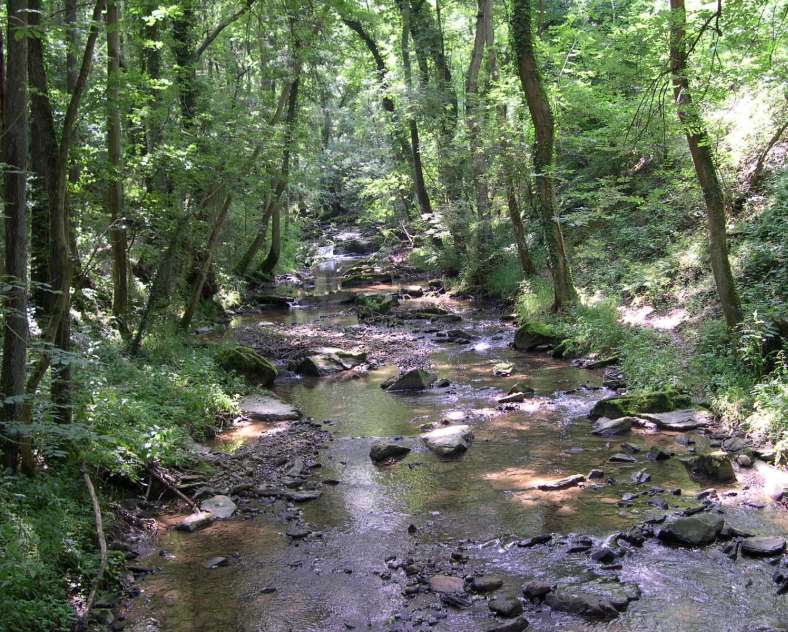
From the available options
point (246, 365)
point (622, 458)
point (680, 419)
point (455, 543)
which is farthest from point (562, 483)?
point (246, 365)

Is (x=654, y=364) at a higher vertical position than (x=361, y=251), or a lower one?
lower

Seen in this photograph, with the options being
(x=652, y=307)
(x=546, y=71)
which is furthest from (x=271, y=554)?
(x=546, y=71)

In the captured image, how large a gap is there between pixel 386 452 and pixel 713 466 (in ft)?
12.8

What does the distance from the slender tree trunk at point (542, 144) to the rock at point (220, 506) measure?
10.6 meters

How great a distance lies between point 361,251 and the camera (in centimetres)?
3803

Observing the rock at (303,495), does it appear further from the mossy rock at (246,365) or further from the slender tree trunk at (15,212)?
the mossy rock at (246,365)

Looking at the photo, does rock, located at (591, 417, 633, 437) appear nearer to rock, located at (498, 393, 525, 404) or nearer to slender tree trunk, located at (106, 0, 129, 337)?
rock, located at (498, 393, 525, 404)

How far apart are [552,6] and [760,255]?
68.1ft

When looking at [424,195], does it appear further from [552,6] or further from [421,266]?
[552,6]

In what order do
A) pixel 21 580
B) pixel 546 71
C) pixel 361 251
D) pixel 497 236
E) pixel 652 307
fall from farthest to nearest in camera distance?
pixel 361 251, pixel 497 236, pixel 546 71, pixel 652 307, pixel 21 580

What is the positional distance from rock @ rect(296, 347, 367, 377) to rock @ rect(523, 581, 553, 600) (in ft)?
28.6

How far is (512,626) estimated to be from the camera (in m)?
4.57

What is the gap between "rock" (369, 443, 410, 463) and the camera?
27.4 feet

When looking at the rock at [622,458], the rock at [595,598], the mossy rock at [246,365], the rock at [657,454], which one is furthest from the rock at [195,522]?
the mossy rock at [246,365]
